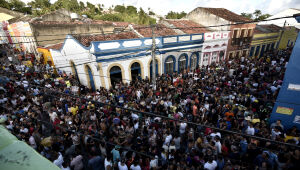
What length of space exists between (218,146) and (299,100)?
501 centimetres

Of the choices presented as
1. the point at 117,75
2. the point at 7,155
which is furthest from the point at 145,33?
the point at 7,155

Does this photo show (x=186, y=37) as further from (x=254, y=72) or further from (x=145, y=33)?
(x=254, y=72)

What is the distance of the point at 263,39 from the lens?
78.6 ft

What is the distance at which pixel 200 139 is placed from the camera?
554 cm

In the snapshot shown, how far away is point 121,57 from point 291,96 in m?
10.9

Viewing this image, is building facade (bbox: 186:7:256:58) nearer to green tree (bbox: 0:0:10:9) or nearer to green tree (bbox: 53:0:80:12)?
green tree (bbox: 53:0:80:12)

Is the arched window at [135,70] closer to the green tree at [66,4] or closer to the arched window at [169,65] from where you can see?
the arched window at [169,65]

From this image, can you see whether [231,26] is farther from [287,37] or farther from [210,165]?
[210,165]

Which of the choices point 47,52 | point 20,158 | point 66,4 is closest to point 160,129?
point 20,158

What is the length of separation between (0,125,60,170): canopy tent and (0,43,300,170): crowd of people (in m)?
1.20

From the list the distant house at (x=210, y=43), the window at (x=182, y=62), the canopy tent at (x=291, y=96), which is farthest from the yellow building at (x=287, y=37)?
the canopy tent at (x=291, y=96)

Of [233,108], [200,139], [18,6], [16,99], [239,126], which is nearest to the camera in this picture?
[200,139]

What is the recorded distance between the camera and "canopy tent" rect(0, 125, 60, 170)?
1.18 metres

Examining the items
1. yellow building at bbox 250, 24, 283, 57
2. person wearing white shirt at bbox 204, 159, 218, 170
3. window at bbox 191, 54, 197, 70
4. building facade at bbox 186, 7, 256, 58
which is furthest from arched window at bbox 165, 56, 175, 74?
yellow building at bbox 250, 24, 283, 57
